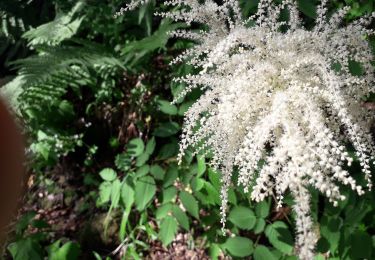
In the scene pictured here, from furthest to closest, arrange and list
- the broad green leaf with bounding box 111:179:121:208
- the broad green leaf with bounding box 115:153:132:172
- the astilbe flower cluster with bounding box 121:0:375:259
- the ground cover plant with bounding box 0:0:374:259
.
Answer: the broad green leaf with bounding box 115:153:132:172 < the broad green leaf with bounding box 111:179:121:208 < the ground cover plant with bounding box 0:0:374:259 < the astilbe flower cluster with bounding box 121:0:375:259

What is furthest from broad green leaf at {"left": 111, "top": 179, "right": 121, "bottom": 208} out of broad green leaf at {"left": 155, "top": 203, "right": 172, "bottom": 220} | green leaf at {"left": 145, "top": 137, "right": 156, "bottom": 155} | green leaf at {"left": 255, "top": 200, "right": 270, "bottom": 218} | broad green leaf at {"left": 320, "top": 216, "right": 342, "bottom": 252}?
broad green leaf at {"left": 320, "top": 216, "right": 342, "bottom": 252}

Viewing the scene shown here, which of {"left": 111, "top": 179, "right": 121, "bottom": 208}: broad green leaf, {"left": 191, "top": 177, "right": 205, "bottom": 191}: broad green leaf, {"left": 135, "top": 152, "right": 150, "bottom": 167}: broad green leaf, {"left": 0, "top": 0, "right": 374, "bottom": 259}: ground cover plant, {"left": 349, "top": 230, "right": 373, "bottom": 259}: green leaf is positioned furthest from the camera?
{"left": 111, "top": 179, "right": 121, "bottom": 208}: broad green leaf

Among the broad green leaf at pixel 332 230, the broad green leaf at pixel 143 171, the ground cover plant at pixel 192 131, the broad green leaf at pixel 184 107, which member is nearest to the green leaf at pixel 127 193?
the ground cover plant at pixel 192 131

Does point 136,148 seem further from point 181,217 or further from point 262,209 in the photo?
point 262,209

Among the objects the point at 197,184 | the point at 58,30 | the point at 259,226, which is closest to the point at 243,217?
the point at 259,226

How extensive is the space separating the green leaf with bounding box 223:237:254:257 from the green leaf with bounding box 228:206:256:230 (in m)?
0.07

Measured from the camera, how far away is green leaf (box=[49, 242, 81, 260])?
2.16 metres

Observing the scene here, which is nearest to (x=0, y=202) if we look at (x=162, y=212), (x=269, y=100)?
(x=269, y=100)

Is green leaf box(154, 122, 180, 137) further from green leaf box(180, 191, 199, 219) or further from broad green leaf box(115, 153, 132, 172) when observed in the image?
broad green leaf box(115, 153, 132, 172)

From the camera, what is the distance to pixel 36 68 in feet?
8.57

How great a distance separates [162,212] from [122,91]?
123cm

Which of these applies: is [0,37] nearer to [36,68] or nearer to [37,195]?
[36,68]

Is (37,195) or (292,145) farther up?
(292,145)

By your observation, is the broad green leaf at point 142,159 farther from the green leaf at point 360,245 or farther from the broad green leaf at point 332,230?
the green leaf at point 360,245
